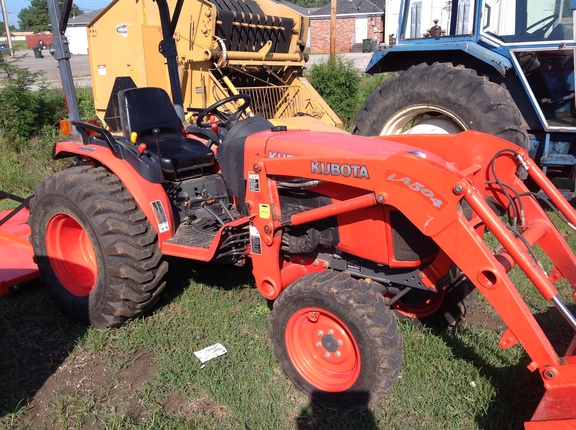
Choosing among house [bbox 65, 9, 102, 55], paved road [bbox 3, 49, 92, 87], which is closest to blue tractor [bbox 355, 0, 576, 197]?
paved road [bbox 3, 49, 92, 87]

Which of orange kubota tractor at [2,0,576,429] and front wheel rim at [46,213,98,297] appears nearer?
orange kubota tractor at [2,0,576,429]

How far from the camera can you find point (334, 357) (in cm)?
289

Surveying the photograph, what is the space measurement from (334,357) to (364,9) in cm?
4556

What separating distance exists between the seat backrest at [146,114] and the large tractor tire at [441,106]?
220 centimetres

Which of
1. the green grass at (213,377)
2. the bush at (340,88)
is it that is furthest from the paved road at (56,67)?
the green grass at (213,377)

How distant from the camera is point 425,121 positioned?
544 cm

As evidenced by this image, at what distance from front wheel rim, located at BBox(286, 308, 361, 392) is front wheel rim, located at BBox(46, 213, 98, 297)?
1.55 m

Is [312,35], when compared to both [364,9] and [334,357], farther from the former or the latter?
[334,357]

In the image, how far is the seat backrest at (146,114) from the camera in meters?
3.84

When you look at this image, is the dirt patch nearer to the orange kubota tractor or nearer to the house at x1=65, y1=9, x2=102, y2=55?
the orange kubota tractor

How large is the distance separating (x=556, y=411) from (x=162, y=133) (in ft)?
10.2

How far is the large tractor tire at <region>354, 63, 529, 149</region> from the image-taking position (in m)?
4.75

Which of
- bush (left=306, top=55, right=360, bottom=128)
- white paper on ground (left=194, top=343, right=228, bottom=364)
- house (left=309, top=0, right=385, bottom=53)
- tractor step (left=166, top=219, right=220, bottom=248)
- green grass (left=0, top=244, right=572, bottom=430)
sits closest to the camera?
green grass (left=0, top=244, right=572, bottom=430)

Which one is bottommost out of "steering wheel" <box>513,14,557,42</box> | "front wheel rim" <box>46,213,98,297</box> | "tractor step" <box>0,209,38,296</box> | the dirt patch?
the dirt patch
